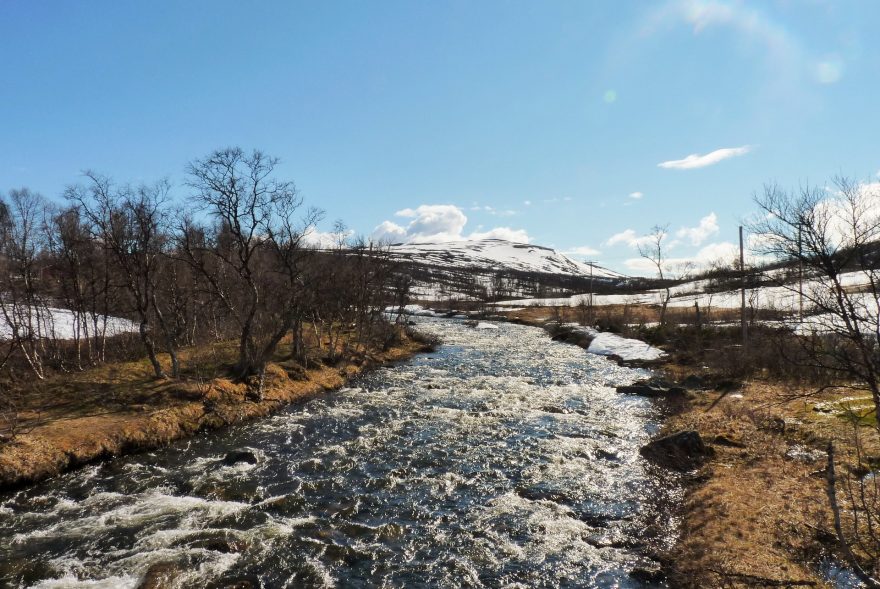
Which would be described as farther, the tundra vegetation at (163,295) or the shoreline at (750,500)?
the tundra vegetation at (163,295)

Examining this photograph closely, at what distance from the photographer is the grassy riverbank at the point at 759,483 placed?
862cm

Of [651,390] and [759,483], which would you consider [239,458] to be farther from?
[651,390]

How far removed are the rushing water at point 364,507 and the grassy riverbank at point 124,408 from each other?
81cm

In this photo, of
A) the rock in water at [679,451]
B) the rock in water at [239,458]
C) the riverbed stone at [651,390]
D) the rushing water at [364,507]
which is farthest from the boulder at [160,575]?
the riverbed stone at [651,390]

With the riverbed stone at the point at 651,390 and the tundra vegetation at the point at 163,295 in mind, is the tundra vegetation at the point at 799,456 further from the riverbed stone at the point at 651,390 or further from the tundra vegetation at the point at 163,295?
the tundra vegetation at the point at 163,295

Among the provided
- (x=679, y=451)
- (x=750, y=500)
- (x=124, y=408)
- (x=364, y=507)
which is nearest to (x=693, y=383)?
(x=679, y=451)

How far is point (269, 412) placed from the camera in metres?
22.9

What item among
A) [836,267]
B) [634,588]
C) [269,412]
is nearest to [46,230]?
[269,412]

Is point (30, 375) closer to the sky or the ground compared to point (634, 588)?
closer to the sky

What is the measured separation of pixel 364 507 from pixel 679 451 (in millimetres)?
10354

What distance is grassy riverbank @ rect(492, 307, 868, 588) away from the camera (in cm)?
862

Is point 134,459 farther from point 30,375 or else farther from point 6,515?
point 30,375

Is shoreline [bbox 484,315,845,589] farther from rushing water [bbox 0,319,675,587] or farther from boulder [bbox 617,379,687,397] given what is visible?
boulder [bbox 617,379,687,397]

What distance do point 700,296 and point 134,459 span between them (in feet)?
293
